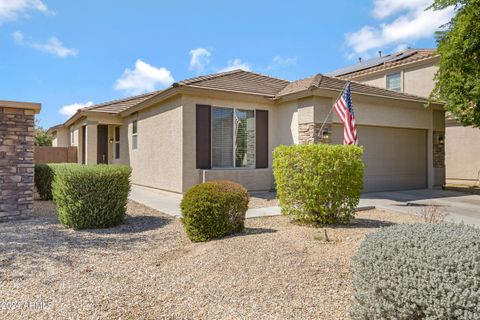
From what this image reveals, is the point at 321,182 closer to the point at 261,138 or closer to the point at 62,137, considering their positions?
the point at 261,138

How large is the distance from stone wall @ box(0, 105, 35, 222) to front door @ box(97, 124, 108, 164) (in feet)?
30.8

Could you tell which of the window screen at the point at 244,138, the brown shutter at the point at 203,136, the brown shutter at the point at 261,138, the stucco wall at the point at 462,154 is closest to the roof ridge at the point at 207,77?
the brown shutter at the point at 203,136

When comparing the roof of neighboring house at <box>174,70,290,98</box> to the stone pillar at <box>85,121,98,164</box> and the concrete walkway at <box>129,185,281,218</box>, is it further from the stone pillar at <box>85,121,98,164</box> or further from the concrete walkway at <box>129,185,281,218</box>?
the stone pillar at <box>85,121,98,164</box>

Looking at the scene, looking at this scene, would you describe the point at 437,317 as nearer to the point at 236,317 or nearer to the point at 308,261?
the point at 236,317

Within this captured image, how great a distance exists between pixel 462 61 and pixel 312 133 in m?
5.51

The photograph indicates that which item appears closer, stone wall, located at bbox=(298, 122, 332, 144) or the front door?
stone wall, located at bbox=(298, 122, 332, 144)

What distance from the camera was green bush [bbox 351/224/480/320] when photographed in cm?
232

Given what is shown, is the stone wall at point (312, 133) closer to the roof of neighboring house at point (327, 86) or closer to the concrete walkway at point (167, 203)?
the roof of neighboring house at point (327, 86)

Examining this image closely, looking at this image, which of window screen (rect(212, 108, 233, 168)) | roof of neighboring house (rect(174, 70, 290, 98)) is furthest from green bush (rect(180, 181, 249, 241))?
roof of neighboring house (rect(174, 70, 290, 98))

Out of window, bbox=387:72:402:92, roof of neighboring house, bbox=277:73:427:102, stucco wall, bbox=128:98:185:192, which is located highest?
window, bbox=387:72:402:92

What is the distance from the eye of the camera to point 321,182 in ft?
20.9

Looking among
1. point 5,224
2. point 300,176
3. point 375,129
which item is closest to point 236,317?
point 300,176

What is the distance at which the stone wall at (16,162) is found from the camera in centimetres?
781

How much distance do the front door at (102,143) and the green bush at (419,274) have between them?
54.4ft
